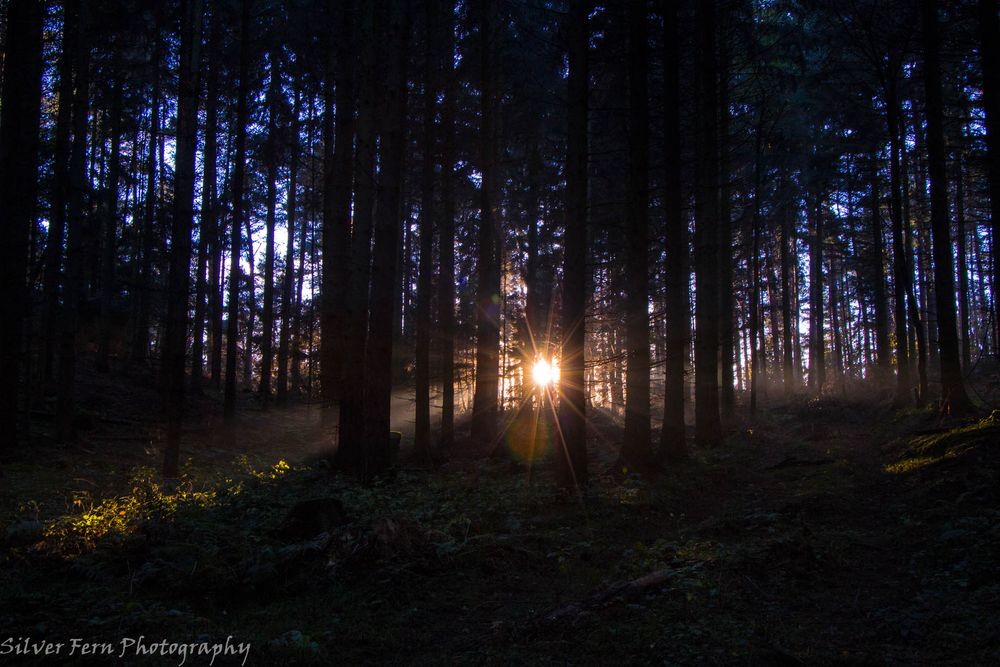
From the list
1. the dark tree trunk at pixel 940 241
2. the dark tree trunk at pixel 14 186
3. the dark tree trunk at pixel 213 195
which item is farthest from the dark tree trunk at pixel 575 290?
the dark tree trunk at pixel 213 195

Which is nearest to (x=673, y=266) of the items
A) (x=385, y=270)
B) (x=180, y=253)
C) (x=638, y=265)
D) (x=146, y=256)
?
(x=638, y=265)

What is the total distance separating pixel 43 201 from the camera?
71.5ft

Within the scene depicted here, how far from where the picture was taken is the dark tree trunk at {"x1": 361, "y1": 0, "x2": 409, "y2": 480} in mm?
11039

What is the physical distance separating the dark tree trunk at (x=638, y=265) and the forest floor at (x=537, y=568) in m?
1.16

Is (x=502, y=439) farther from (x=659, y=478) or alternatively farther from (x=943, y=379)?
(x=943, y=379)

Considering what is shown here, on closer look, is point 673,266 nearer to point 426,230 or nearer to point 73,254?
point 426,230

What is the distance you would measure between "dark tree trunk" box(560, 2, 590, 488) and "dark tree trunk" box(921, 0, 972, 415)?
8202mm

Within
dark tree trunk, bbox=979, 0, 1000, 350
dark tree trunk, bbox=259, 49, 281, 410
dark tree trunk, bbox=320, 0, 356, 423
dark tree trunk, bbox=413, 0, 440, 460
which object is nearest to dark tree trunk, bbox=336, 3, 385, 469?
dark tree trunk, bbox=320, 0, 356, 423

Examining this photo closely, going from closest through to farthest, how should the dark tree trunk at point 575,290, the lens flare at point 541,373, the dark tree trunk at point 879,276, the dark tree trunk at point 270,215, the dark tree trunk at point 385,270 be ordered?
the dark tree trunk at point 575,290, the dark tree trunk at point 385,270, the lens flare at point 541,373, the dark tree trunk at point 270,215, the dark tree trunk at point 879,276

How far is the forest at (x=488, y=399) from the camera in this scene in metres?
4.49

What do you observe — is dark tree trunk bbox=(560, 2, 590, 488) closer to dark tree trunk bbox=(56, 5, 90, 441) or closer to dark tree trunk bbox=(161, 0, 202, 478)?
dark tree trunk bbox=(161, 0, 202, 478)

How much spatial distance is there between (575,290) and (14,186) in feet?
37.4

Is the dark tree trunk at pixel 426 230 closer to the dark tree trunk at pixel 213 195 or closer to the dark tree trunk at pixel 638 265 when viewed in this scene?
the dark tree trunk at pixel 638 265

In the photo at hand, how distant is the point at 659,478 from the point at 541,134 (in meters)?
13.2
